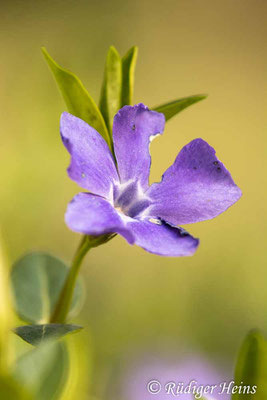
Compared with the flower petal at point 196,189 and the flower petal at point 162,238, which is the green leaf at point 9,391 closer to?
the flower petal at point 162,238

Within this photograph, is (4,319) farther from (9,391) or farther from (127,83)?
(127,83)

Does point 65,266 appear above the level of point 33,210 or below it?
below

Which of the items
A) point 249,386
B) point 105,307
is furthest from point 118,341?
point 249,386

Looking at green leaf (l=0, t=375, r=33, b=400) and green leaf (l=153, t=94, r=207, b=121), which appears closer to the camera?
green leaf (l=0, t=375, r=33, b=400)

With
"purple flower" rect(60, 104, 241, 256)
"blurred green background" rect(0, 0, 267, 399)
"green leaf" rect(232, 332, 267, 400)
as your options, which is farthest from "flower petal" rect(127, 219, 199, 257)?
"blurred green background" rect(0, 0, 267, 399)

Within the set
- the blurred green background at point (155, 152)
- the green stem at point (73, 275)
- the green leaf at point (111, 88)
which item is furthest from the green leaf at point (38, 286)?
the blurred green background at point (155, 152)

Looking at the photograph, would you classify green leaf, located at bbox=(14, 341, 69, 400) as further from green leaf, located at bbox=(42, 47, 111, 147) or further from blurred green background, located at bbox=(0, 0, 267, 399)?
blurred green background, located at bbox=(0, 0, 267, 399)

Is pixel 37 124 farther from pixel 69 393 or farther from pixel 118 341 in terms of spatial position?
pixel 69 393
